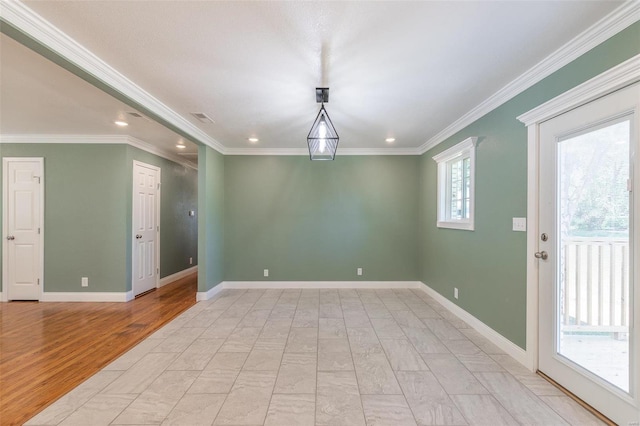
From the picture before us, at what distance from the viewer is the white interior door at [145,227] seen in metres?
4.33

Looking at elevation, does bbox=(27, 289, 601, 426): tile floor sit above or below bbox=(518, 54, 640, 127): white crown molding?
below

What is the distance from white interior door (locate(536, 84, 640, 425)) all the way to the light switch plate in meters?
0.17

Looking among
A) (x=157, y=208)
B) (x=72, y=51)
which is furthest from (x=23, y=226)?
(x=72, y=51)

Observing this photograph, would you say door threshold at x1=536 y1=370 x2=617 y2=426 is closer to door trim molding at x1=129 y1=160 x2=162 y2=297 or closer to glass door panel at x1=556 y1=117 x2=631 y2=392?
glass door panel at x1=556 y1=117 x2=631 y2=392

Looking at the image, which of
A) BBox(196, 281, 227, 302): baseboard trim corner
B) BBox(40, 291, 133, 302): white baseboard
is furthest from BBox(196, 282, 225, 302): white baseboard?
BBox(40, 291, 133, 302): white baseboard

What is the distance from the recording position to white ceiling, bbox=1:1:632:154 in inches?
59.9

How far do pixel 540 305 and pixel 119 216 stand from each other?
551 cm

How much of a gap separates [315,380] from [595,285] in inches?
86.0

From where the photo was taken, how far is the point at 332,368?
7.26ft

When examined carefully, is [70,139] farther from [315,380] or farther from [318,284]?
[315,380]

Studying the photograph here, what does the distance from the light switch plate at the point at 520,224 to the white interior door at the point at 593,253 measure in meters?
0.17

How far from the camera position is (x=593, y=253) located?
181 centimetres

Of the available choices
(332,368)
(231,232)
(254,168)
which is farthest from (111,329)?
(254,168)

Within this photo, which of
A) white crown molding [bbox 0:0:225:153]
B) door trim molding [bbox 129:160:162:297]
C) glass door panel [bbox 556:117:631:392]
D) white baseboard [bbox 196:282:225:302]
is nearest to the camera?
white crown molding [bbox 0:0:225:153]
